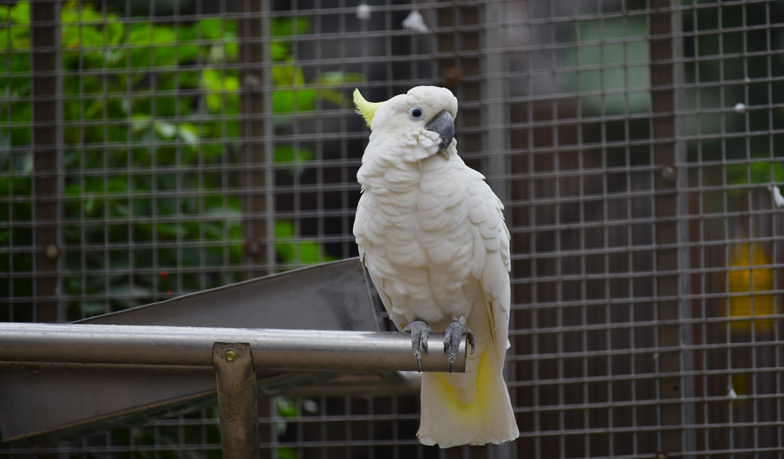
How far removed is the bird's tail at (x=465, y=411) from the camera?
1282 millimetres

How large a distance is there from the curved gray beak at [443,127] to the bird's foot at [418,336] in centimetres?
36

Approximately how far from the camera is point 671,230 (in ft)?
5.40

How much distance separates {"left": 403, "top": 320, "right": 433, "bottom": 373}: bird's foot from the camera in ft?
2.89

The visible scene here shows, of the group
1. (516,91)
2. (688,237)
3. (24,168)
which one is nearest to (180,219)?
(24,168)

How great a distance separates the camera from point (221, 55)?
2049 millimetres

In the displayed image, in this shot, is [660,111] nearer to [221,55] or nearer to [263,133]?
[263,133]

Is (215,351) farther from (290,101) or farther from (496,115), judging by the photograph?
(290,101)

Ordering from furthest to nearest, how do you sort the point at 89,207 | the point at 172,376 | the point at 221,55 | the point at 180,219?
the point at 221,55
the point at 89,207
the point at 180,219
the point at 172,376

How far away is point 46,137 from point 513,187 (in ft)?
4.82

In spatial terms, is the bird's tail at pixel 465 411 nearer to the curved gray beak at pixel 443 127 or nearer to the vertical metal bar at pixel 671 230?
the curved gray beak at pixel 443 127

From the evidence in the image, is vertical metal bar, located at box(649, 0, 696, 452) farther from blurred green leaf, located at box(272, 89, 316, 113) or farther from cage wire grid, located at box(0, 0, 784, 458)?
blurred green leaf, located at box(272, 89, 316, 113)

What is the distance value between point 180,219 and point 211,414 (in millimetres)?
699

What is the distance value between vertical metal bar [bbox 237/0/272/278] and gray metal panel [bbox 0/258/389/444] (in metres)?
0.56

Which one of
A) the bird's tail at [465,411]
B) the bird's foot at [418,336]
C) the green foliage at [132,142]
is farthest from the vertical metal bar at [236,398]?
the green foliage at [132,142]
